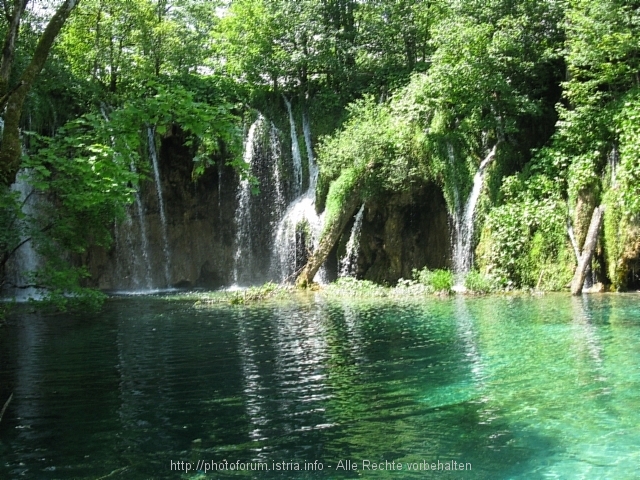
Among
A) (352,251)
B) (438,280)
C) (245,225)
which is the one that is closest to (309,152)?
(245,225)

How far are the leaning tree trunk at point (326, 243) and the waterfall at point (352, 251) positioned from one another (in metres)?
1.17

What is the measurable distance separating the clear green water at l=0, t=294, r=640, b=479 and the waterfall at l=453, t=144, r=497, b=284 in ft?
24.5

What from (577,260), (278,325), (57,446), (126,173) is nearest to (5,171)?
(126,173)

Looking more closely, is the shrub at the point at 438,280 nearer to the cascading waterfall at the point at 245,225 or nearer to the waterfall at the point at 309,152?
the waterfall at the point at 309,152

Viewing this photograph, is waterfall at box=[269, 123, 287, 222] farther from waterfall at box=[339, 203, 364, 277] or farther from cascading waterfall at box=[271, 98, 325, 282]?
waterfall at box=[339, 203, 364, 277]

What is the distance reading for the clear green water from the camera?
17.1ft

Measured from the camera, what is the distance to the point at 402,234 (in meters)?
23.3

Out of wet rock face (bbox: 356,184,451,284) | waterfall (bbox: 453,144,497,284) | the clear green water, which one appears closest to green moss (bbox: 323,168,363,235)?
wet rock face (bbox: 356,184,451,284)

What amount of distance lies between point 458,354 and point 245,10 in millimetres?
23498

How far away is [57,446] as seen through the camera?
5719 mm

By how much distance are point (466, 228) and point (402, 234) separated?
2.90 metres

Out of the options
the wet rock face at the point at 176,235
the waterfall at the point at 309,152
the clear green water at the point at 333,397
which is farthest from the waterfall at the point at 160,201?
the clear green water at the point at 333,397

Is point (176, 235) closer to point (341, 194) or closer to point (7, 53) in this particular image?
point (341, 194)

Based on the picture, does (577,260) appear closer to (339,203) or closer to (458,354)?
(339,203)
